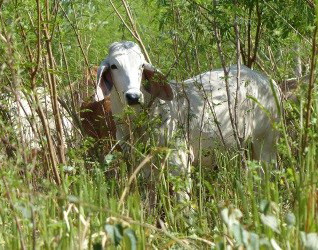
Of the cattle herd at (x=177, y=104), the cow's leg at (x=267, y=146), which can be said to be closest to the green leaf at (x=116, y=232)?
the cattle herd at (x=177, y=104)

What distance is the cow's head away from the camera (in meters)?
7.98

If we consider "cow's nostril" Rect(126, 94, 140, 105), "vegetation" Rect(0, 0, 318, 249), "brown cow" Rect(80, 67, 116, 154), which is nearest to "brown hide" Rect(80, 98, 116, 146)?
"brown cow" Rect(80, 67, 116, 154)

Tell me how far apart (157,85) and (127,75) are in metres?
0.24

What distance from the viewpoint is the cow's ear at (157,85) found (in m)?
7.85

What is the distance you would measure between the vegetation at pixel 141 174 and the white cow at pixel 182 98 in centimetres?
19

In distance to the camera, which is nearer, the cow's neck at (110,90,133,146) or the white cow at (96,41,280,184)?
the white cow at (96,41,280,184)

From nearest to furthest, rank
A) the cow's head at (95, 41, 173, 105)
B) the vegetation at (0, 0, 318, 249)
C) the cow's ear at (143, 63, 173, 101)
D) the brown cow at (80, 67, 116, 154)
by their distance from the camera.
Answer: the vegetation at (0, 0, 318, 249), the cow's ear at (143, 63, 173, 101), the cow's head at (95, 41, 173, 105), the brown cow at (80, 67, 116, 154)

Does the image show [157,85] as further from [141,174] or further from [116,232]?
[116,232]

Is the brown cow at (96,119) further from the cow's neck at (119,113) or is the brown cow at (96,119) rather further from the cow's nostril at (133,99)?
the cow's nostril at (133,99)

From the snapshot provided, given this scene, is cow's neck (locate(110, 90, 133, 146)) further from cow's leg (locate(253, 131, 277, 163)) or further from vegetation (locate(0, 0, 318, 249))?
cow's leg (locate(253, 131, 277, 163))

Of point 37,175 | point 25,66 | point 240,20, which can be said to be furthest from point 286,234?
point 240,20

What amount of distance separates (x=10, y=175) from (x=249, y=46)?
15.2 feet

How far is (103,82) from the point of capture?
8273 millimetres

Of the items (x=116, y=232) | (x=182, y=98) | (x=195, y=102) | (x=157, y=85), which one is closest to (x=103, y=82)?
(x=157, y=85)
